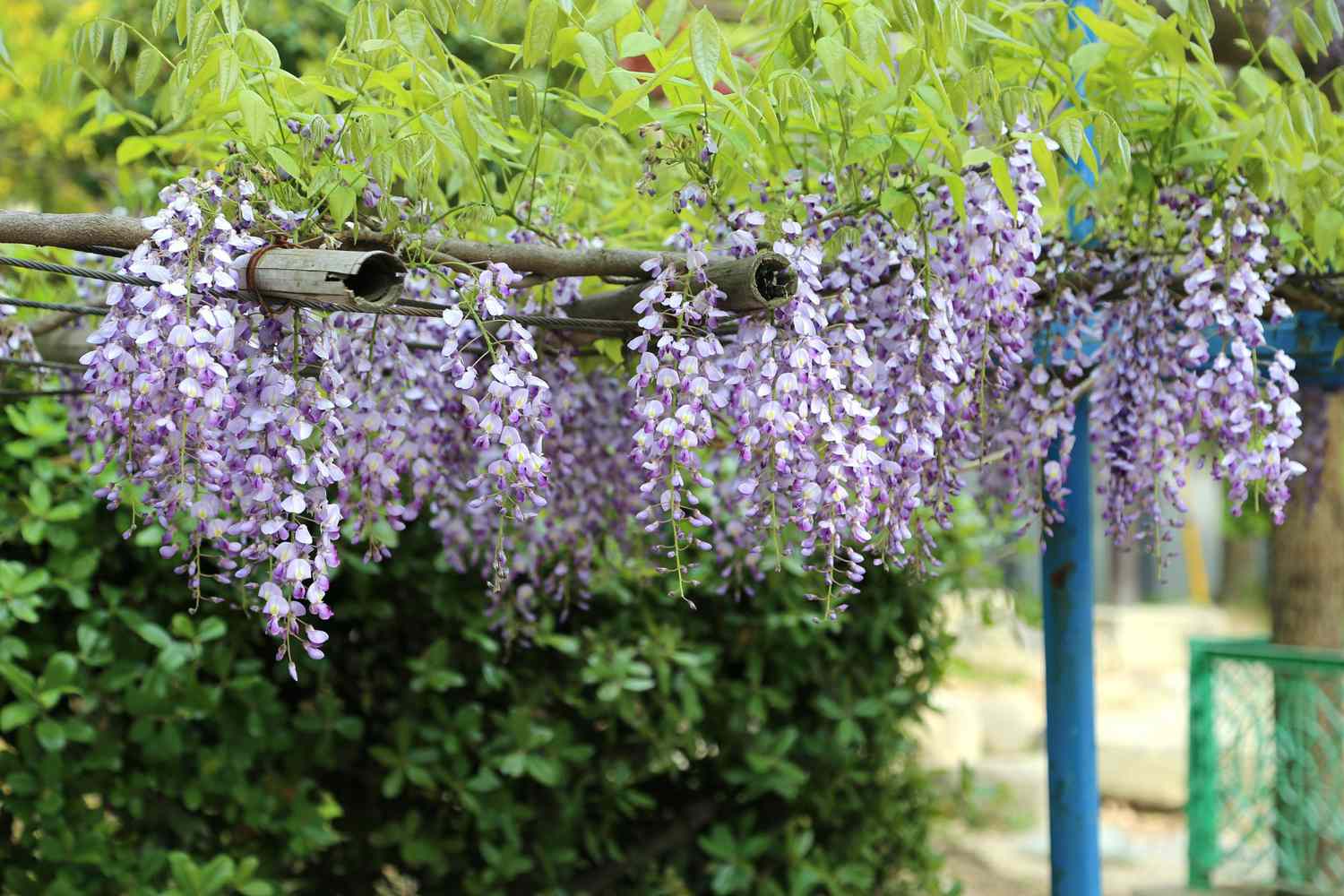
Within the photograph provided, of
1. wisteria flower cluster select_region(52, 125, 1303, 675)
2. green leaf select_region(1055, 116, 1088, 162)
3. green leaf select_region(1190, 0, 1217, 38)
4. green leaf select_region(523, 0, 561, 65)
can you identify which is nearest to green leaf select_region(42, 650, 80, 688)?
wisteria flower cluster select_region(52, 125, 1303, 675)

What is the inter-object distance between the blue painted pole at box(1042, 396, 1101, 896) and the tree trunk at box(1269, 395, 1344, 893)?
1938 mm

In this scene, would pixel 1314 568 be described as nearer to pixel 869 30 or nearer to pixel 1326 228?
pixel 1326 228

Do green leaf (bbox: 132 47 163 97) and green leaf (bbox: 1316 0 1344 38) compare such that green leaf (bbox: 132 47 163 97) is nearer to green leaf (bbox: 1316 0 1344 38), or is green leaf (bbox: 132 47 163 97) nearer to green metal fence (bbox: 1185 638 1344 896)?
green leaf (bbox: 1316 0 1344 38)

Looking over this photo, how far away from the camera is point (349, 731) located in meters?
3.84

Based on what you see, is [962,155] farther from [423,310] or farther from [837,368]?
[423,310]

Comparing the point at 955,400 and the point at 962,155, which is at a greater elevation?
the point at 962,155

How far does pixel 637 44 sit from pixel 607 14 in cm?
10

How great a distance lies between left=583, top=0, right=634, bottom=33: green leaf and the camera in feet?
5.94

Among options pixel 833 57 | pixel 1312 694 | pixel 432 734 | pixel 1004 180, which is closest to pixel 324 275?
pixel 833 57

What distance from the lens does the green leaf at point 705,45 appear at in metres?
1.82

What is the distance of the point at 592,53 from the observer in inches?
71.3

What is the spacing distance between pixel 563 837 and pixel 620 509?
155 cm

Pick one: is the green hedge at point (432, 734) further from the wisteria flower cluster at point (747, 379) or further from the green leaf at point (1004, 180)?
the green leaf at point (1004, 180)

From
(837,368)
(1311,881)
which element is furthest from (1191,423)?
(1311,881)
